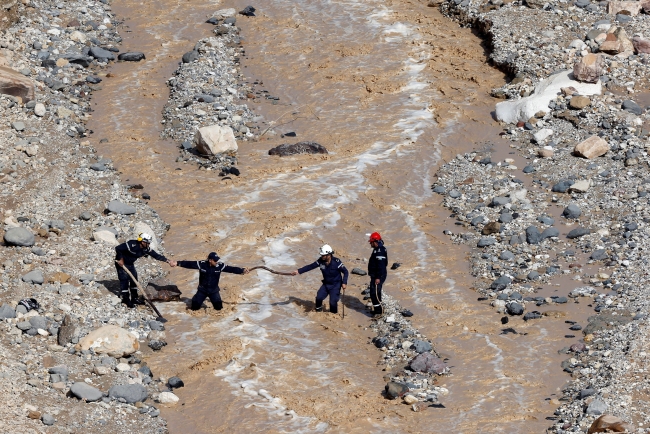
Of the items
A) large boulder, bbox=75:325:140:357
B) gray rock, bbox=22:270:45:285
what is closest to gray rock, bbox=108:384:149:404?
large boulder, bbox=75:325:140:357

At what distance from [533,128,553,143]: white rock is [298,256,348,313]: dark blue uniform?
8292 millimetres

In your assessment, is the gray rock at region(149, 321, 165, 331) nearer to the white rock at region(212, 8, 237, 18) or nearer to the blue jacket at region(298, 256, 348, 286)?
the blue jacket at region(298, 256, 348, 286)

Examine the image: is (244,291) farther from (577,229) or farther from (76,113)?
(76,113)

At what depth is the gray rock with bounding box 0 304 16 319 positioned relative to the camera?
49.4 feet

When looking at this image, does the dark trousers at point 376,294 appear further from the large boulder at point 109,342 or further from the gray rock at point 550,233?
the large boulder at point 109,342

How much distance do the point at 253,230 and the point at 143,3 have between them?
14.4 meters

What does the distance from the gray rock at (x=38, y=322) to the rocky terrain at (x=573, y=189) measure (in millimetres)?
7815

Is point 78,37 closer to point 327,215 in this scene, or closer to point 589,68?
point 327,215

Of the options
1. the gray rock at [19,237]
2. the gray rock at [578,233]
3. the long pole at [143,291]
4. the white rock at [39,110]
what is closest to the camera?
the long pole at [143,291]

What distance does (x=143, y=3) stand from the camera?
3114 centimetres

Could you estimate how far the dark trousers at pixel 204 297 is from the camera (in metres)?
16.5

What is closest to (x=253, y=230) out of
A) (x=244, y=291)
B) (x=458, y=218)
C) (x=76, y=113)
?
(x=244, y=291)

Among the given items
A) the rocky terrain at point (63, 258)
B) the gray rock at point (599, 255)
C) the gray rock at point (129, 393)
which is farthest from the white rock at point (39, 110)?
the gray rock at point (599, 255)

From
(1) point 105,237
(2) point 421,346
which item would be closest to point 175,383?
(2) point 421,346
